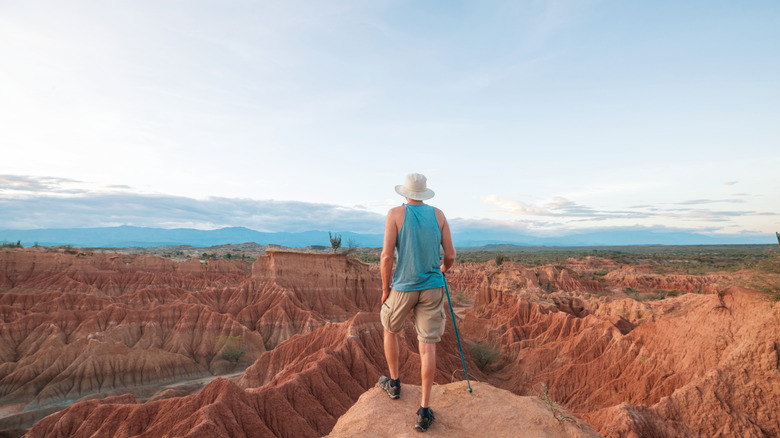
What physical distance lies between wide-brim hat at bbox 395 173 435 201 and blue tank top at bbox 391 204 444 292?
160 mm

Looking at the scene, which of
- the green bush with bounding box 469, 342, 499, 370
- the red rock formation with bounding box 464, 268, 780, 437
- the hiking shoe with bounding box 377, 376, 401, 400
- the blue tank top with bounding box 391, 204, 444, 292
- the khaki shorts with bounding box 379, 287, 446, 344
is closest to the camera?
the blue tank top with bounding box 391, 204, 444, 292

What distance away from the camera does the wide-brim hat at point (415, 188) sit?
4.74 m

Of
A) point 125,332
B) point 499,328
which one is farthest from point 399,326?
point 125,332

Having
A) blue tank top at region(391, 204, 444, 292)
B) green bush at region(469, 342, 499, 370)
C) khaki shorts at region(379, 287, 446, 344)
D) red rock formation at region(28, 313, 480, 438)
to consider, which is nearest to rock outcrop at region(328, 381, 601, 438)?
khaki shorts at region(379, 287, 446, 344)

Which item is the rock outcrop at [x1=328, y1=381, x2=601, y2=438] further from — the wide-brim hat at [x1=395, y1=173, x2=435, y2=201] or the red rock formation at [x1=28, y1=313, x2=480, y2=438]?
the red rock formation at [x1=28, y1=313, x2=480, y2=438]

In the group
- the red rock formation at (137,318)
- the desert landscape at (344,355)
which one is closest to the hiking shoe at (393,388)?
the desert landscape at (344,355)

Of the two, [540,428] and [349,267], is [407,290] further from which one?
[349,267]

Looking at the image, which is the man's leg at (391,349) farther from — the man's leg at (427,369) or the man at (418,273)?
the man's leg at (427,369)

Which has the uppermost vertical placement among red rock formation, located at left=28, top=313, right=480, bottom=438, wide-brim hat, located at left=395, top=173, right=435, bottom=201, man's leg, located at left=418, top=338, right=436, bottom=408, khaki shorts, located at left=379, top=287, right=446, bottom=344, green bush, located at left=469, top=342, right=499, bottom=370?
wide-brim hat, located at left=395, top=173, right=435, bottom=201

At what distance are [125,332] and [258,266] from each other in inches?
605

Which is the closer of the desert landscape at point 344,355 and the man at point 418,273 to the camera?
the man at point 418,273

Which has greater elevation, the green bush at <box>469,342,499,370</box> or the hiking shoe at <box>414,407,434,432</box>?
the hiking shoe at <box>414,407,434,432</box>

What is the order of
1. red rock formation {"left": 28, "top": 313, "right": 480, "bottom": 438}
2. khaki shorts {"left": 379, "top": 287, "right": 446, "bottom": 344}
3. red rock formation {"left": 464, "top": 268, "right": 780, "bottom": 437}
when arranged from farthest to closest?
red rock formation {"left": 28, "top": 313, "right": 480, "bottom": 438} → red rock formation {"left": 464, "top": 268, "right": 780, "bottom": 437} → khaki shorts {"left": 379, "top": 287, "right": 446, "bottom": 344}

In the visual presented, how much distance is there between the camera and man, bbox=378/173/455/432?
4.52 m
